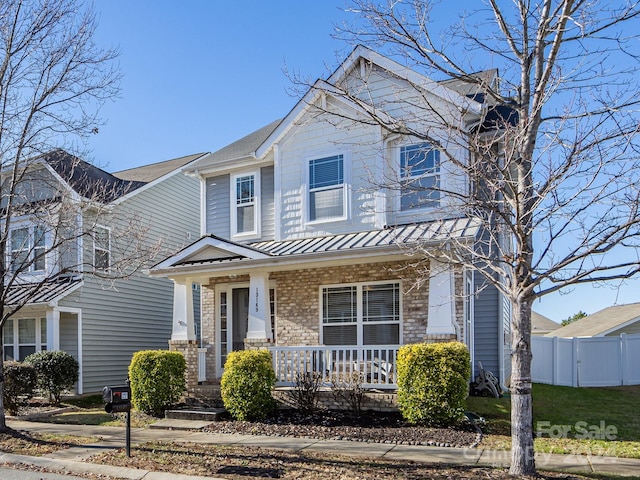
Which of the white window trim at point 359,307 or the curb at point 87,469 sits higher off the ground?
the white window trim at point 359,307

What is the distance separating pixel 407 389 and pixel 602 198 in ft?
15.7

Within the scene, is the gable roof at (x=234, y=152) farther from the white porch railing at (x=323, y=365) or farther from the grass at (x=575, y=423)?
the grass at (x=575, y=423)

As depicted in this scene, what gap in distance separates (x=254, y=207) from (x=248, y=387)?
556 cm

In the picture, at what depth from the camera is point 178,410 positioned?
1145 centimetres

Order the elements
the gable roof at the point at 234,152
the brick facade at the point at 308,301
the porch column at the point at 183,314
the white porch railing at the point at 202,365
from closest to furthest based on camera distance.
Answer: the brick facade at the point at 308,301, the porch column at the point at 183,314, the white porch railing at the point at 202,365, the gable roof at the point at 234,152

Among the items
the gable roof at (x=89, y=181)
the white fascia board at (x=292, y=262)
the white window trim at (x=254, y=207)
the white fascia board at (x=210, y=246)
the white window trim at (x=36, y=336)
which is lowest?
the white window trim at (x=36, y=336)

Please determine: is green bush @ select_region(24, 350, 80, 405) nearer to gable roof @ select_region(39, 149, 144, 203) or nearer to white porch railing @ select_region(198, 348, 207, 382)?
white porch railing @ select_region(198, 348, 207, 382)

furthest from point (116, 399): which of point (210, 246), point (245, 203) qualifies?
point (245, 203)

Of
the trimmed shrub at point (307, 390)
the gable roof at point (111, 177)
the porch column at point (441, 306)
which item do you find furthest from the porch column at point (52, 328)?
the porch column at point (441, 306)

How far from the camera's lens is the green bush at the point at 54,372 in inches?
566

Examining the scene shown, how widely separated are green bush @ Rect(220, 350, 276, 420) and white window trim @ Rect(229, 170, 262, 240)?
4.45 metres

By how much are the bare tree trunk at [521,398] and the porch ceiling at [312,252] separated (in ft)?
11.2

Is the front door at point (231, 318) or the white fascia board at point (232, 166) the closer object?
the front door at point (231, 318)

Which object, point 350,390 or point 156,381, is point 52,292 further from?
point 350,390
